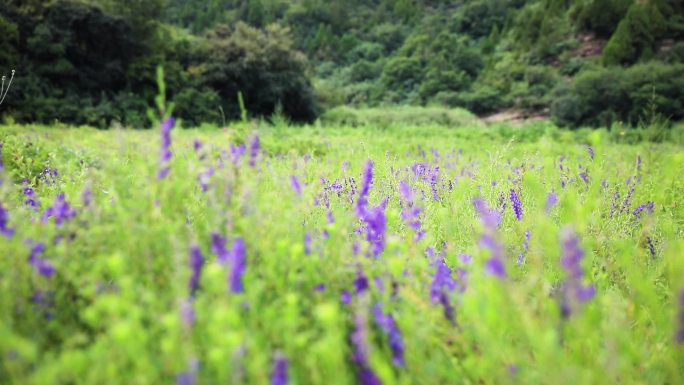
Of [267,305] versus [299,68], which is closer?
[267,305]

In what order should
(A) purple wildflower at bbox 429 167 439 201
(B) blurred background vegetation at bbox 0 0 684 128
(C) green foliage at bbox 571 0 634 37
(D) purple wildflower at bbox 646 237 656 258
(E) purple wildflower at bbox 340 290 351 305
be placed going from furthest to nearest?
(C) green foliage at bbox 571 0 634 37 → (B) blurred background vegetation at bbox 0 0 684 128 → (A) purple wildflower at bbox 429 167 439 201 → (D) purple wildflower at bbox 646 237 656 258 → (E) purple wildflower at bbox 340 290 351 305

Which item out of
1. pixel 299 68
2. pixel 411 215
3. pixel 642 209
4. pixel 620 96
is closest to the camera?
pixel 411 215

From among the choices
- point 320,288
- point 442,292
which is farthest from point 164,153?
point 442,292

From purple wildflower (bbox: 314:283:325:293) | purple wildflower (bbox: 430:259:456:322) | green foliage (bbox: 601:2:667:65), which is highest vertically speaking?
green foliage (bbox: 601:2:667:65)

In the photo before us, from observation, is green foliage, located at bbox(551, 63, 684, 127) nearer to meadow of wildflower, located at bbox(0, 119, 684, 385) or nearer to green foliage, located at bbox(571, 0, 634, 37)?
green foliage, located at bbox(571, 0, 634, 37)

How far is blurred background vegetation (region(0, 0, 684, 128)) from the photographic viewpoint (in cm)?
1276

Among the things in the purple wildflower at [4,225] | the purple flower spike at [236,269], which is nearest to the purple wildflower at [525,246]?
the purple flower spike at [236,269]

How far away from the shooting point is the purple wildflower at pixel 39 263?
1239 mm

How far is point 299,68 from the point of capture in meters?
17.7

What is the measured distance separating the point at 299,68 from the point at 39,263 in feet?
56.8

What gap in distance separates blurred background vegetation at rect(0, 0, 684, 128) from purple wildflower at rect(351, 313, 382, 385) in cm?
393

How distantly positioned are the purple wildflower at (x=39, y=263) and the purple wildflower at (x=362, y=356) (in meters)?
0.89

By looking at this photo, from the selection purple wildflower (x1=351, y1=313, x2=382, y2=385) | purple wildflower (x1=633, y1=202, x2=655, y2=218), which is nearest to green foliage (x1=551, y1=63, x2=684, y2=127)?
purple wildflower (x1=633, y1=202, x2=655, y2=218)

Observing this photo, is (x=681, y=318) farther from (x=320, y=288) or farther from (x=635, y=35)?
(x=635, y=35)
